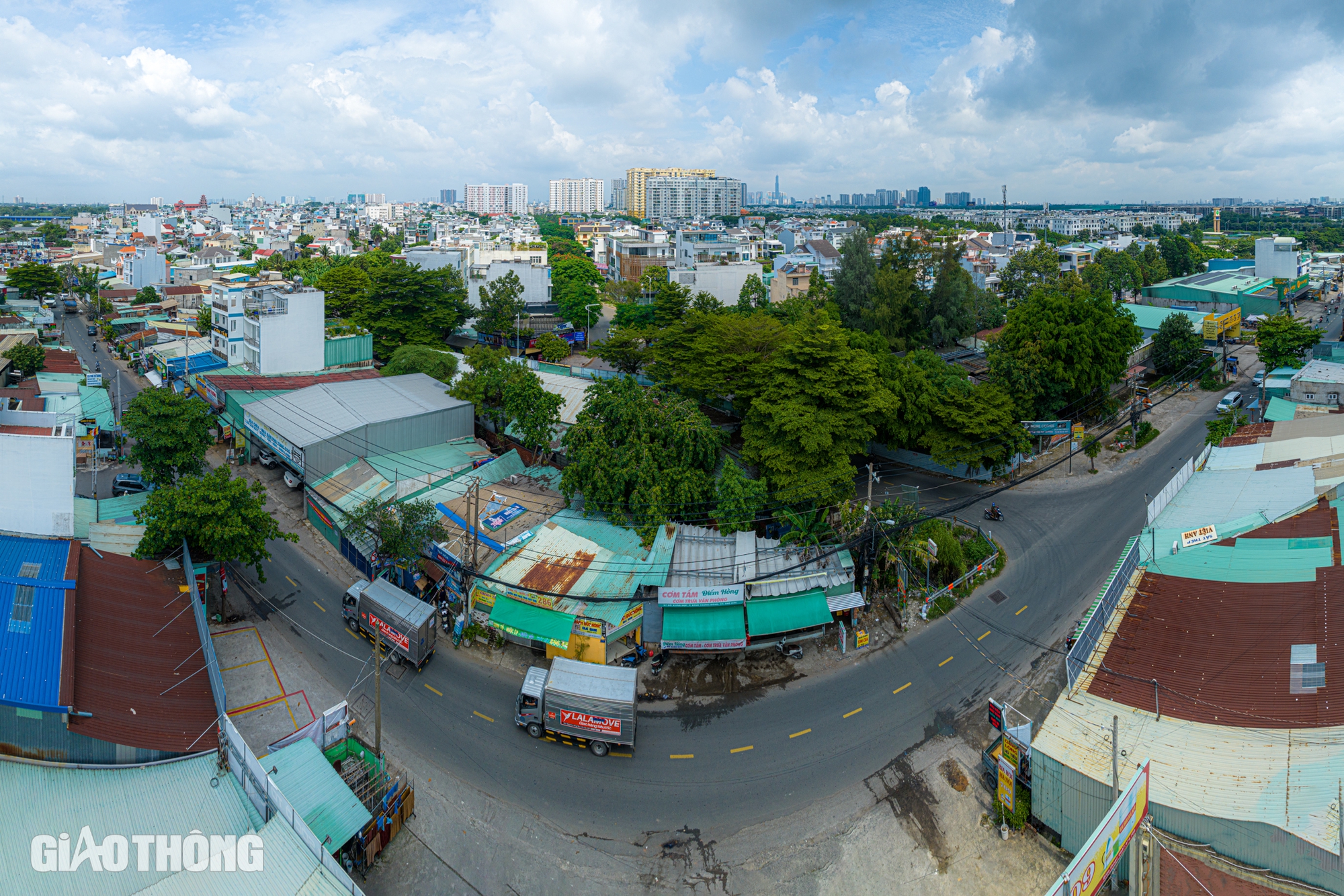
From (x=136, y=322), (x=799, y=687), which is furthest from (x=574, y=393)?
(x=136, y=322)

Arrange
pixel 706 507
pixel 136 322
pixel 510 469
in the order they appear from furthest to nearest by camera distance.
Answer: pixel 136 322, pixel 510 469, pixel 706 507

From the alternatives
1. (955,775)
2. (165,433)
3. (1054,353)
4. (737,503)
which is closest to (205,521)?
(165,433)

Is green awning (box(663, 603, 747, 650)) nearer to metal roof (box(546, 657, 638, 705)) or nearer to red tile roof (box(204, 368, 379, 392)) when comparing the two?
metal roof (box(546, 657, 638, 705))

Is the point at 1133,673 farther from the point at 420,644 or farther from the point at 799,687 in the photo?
the point at 420,644

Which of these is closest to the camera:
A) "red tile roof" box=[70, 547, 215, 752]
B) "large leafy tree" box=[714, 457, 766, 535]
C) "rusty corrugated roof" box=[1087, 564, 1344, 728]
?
"red tile roof" box=[70, 547, 215, 752]

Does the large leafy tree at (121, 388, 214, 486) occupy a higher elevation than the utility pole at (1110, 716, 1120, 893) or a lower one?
higher

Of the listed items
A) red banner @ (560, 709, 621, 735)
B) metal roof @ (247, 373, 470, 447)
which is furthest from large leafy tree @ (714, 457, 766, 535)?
metal roof @ (247, 373, 470, 447)
